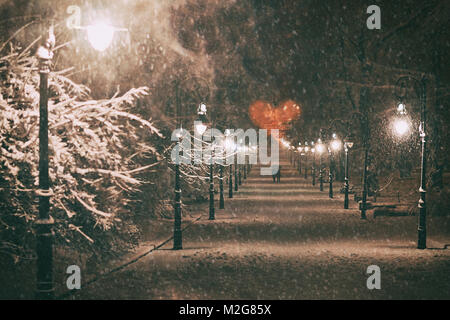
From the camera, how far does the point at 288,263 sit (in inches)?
617

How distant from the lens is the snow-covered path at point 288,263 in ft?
39.1

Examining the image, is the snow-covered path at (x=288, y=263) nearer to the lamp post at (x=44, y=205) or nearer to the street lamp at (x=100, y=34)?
the lamp post at (x=44, y=205)

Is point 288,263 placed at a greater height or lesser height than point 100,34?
lesser

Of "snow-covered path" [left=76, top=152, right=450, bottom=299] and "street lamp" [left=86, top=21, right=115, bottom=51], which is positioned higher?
"street lamp" [left=86, top=21, right=115, bottom=51]

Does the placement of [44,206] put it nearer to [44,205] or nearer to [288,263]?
[44,205]

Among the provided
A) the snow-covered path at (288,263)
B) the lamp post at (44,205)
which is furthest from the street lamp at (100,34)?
the snow-covered path at (288,263)

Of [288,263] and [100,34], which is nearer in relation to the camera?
[100,34]

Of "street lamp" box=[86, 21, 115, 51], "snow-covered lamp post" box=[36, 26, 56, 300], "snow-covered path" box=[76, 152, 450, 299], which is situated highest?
"street lamp" box=[86, 21, 115, 51]

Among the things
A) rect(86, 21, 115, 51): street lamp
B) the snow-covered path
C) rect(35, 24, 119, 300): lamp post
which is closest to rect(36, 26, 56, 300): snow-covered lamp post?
rect(35, 24, 119, 300): lamp post

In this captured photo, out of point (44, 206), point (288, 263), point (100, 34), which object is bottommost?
point (288, 263)

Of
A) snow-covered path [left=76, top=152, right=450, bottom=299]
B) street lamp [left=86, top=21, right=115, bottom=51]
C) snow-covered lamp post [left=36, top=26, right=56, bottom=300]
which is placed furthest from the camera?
snow-covered path [left=76, top=152, right=450, bottom=299]

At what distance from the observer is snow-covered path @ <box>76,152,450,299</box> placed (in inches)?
469

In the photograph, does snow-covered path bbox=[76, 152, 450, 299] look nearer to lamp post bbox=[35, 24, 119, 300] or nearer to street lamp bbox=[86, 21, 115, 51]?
lamp post bbox=[35, 24, 119, 300]

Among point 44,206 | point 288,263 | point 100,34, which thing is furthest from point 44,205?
point 288,263
